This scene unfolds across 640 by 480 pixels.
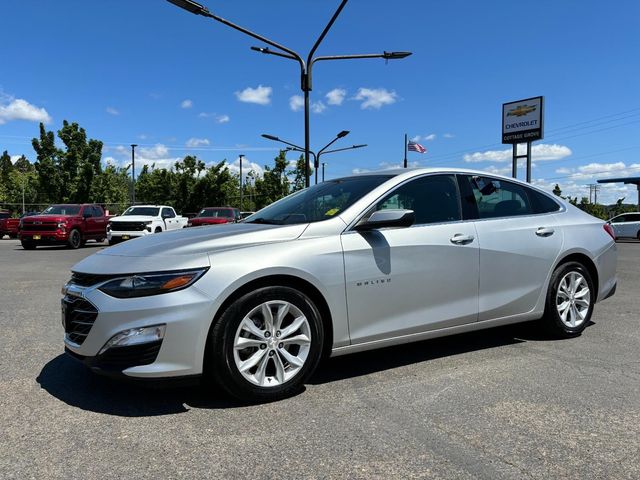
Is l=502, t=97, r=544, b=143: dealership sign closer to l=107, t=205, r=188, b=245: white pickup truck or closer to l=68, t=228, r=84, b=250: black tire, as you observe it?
l=107, t=205, r=188, b=245: white pickup truck

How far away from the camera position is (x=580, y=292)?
5172 millimetres

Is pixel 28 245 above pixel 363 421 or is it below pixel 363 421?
above

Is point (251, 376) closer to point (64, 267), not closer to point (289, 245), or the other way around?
point (289, 245)

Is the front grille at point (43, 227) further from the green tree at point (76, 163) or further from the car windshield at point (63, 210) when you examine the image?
the green tree at point (76, 163)

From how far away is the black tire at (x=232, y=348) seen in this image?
327 cm

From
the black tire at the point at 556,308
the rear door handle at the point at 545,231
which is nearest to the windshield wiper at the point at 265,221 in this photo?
the rear door handle at the point at 545,231

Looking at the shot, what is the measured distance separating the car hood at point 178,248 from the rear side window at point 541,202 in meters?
2.52

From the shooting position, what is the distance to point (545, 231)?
487 cm

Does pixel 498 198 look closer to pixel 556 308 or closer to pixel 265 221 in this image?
pixel 556 308

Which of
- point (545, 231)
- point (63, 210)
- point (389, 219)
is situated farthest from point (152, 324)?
point (63, 210)

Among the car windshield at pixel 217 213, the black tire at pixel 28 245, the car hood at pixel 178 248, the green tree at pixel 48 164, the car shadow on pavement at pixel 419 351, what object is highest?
the green tree at pixel 48 164

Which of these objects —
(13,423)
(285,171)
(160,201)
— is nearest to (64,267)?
(13,423)

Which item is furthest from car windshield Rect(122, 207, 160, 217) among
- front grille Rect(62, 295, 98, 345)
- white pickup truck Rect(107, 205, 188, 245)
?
front grille Rect(62, 295, 98, 345)

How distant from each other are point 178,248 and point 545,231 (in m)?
3.35
